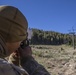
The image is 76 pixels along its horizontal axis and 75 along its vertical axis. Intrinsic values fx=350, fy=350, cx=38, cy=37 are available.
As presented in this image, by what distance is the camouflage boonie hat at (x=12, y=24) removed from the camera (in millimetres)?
1666

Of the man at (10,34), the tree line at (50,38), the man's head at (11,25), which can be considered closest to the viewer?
the man at (10,34)

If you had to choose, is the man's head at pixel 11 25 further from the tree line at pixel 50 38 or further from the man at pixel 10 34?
the tree line at pixel 50 38

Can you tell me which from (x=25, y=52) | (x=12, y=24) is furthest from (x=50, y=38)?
(x=12, y=24)

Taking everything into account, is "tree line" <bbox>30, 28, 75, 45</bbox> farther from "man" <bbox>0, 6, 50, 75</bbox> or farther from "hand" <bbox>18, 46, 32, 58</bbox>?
"man" <bbox>0, 6, 50, 75</bbox>

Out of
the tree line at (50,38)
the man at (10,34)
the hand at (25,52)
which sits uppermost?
the man at (10,34)

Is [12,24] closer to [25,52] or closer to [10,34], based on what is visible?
[10,34]

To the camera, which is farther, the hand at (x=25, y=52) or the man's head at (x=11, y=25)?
the hand at (x=25, y=52)

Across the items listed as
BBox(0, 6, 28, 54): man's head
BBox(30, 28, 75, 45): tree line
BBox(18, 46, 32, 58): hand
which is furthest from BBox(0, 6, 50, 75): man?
BBox(30, 28, 75, 45): tree line

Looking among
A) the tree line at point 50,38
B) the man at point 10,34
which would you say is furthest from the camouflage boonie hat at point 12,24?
the tree line at point 50,38

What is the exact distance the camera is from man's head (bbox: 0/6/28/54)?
1665mm

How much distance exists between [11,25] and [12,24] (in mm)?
12

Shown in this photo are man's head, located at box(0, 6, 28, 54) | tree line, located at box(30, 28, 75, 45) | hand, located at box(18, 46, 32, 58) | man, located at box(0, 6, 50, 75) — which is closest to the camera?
man, located at box(0, 6, 50, 75)

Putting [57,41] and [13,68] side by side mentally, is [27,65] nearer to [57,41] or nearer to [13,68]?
[13,68]

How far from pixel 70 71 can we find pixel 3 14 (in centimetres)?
793
